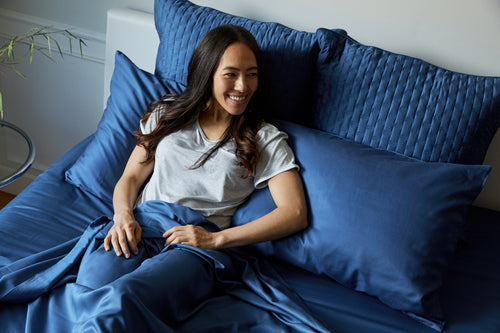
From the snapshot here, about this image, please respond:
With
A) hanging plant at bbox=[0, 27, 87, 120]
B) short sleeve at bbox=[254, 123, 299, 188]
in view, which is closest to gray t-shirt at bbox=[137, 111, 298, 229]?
short sleeve at bbox=[254, 123, 299, 188]

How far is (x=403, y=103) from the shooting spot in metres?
1.47

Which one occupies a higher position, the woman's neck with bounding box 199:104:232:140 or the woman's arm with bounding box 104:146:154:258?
the woman's neck with bounding box 199:104:232:140

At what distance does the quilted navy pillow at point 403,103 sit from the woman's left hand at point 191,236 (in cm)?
54

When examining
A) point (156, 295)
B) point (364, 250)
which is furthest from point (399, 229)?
point (156, 295)

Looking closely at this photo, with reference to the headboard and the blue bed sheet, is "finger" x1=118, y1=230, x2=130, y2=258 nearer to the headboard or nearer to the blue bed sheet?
the blue bed sheet

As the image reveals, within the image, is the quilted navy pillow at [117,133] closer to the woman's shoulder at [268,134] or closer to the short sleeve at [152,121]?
the short sleeve at [152,121]

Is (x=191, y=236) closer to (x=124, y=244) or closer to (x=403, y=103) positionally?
(x=124, y=244)

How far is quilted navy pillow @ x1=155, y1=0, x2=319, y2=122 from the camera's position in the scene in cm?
154

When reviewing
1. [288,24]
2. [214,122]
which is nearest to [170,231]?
[214,122]

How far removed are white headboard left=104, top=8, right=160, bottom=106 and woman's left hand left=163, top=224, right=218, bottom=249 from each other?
2.86ft

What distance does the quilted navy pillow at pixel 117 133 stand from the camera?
5.16ft

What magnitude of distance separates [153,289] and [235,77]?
2.11 ft

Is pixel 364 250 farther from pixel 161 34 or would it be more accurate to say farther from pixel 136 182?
pixel 161 34

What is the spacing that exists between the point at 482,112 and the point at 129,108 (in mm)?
1094
